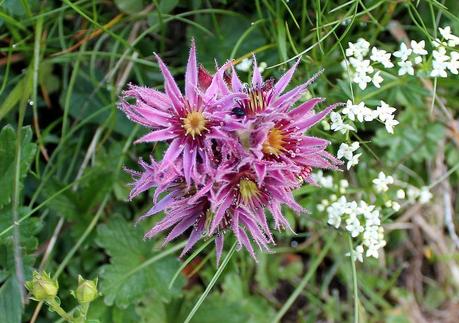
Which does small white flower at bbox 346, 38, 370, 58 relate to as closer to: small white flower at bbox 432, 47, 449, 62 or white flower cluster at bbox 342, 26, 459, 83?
white flower cluster at bbox 342, 26, 459, 83

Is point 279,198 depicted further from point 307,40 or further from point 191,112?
point 307,40

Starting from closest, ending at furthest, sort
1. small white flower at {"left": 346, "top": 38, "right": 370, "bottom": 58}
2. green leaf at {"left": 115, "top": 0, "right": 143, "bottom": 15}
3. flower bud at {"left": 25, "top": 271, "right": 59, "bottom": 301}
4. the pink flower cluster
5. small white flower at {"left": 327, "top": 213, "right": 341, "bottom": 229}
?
the pink flower cluster, flower bud at {"left": 25, "top": 271, "right": 59, "bottom": 301}, small white flower at {"left": 346, "top": 38, "right": 370, "bottom": 58}, small white flower at {"left": 327, "top": 213, "right": 341, "bottom": 229}, green leaf at {"left": 115, "top": 0, "right": 143, "bottom": 15}

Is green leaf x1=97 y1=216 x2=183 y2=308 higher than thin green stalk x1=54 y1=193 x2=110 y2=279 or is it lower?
lower

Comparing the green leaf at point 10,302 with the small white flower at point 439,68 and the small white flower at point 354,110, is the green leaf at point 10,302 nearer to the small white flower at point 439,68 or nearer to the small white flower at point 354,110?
the small white flower at point 354,110

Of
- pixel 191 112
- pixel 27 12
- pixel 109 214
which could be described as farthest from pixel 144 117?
pixel 109 214

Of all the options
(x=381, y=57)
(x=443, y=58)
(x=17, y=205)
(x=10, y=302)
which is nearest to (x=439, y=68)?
(x=443, y=58)

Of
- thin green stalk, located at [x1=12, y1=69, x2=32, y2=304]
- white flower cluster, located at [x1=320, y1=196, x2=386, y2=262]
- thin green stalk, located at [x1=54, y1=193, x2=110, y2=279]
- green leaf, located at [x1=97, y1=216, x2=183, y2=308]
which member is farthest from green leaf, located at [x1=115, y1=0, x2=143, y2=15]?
white flower cluster, located at [x1=320, y1=196, x2=386, y2=262]
